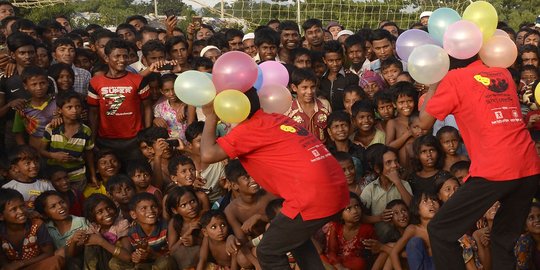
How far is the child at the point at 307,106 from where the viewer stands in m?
6.90

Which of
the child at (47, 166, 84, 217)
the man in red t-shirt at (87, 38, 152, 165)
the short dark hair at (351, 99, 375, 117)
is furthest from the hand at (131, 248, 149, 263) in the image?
the short dark hair at (351, 99, 375, 117)

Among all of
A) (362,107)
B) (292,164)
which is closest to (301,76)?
(362,107)

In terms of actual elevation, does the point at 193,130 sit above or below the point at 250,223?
above

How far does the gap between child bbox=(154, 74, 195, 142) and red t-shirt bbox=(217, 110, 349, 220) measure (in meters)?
2.77

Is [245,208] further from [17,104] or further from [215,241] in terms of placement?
[17,104]

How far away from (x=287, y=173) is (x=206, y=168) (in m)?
2.46

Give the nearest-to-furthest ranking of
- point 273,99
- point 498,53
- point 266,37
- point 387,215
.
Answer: point 498,53 < point 273,99 < point 387,215 < point 266,37

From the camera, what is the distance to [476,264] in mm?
5703

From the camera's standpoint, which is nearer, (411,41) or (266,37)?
(411,41)

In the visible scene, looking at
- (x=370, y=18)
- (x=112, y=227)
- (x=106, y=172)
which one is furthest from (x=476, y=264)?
(x=370, y=18)

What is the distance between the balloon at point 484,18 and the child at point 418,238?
141 centimetres

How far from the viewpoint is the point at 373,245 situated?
5930 millimetres

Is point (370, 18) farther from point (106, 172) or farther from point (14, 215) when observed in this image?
point (14, 215)

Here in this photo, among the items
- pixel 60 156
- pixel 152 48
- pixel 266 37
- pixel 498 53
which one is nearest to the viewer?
pixel 498 53
